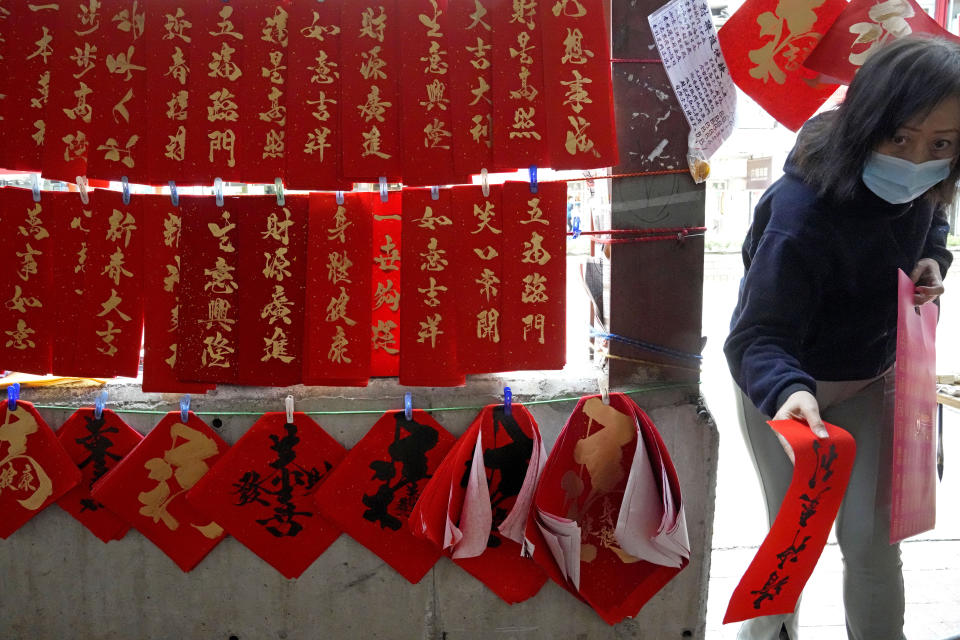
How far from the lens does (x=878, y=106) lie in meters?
1.63

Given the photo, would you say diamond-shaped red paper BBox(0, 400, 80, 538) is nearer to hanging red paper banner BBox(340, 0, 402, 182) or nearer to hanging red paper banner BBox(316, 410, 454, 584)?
hanging red paper banner BBox(316, 410, 454, 584)

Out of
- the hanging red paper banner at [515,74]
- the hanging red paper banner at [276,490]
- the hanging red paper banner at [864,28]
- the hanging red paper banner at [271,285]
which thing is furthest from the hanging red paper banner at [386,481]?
the hanging red paper banner at [864,28]

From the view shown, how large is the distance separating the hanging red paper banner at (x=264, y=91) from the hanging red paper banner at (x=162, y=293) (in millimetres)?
205

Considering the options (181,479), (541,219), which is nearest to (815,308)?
(541,219)

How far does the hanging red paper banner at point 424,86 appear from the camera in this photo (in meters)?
2.04

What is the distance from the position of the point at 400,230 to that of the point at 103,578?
1.48 m

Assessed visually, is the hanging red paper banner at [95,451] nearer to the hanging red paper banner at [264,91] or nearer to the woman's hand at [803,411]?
the hanging red paper banner at [264,91]

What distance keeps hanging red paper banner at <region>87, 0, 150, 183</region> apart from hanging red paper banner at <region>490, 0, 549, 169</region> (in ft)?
3.31

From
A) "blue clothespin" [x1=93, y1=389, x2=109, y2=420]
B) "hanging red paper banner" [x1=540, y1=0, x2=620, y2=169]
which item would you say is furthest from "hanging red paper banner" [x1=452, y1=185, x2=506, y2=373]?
"blue clothespin" [x1=93, y1=389, x2=109, y2=420]

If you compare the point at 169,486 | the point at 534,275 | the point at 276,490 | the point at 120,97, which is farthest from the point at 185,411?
the point at 534,275

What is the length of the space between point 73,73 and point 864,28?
2281mm

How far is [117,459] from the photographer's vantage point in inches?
90.0

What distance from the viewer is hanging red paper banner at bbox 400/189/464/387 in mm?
2078

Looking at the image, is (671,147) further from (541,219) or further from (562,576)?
(562,576)
